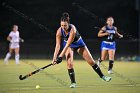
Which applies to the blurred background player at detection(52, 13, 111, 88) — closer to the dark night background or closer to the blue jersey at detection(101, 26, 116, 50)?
the blue jersey at detection(101, 26, 116, 50)

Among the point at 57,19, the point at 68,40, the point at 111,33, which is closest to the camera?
the point at 68,40

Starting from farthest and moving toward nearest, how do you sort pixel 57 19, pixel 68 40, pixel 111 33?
pixel 57 19
pixel 111 33
pixel 68 40

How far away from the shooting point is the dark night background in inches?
1033

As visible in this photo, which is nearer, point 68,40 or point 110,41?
point 68,40

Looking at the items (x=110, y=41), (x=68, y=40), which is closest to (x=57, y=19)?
(x=110, y=41)

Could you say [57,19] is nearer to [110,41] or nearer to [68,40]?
[110,41]

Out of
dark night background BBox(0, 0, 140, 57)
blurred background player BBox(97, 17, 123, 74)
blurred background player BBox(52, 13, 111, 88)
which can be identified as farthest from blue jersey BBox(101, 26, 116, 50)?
dark night background BBox(0, 0, 140, 57)

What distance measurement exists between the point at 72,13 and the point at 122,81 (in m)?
14.2

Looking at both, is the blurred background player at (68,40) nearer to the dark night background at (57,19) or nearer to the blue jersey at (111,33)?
the blue jersey at (111,33)

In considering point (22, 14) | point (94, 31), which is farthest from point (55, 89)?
point (94, 31)

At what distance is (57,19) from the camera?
27.1 meters

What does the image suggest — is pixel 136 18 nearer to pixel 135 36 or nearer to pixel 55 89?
pixel 135 36

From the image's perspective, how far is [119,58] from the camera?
83.6 ft

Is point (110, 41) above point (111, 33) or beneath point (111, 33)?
beneath
